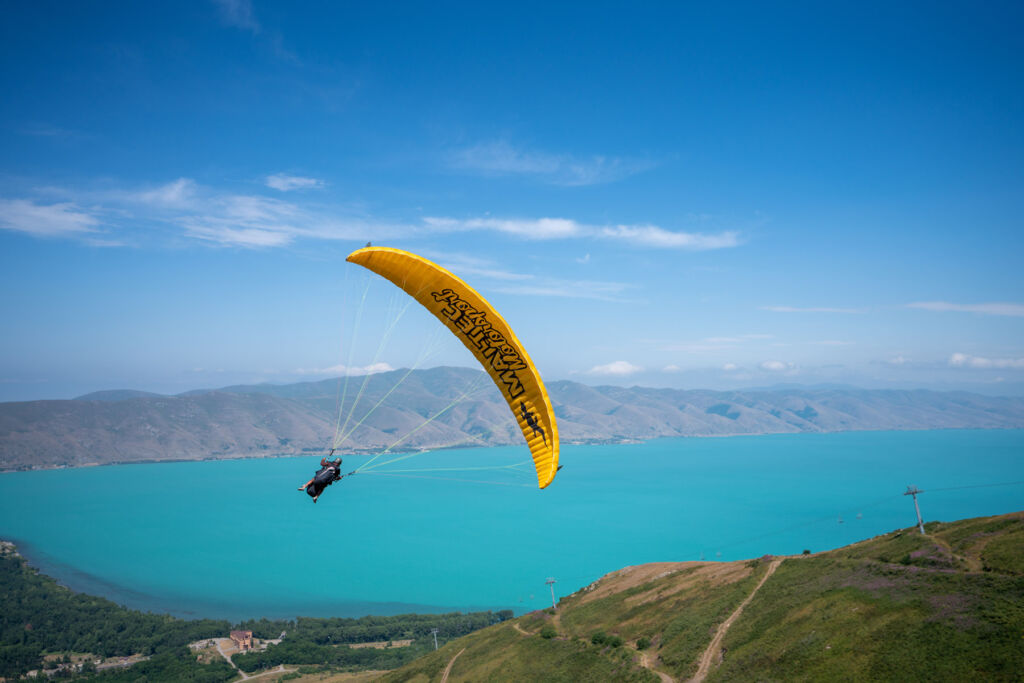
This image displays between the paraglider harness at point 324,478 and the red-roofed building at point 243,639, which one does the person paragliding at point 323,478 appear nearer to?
the paraglider harness at point 324,478

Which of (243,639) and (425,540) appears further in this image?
(425,540)

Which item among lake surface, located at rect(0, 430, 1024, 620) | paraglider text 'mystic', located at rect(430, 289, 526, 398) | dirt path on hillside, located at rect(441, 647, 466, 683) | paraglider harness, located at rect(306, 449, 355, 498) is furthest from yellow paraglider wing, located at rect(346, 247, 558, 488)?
lake surface, located at rect(0, 430, 1024, 620)

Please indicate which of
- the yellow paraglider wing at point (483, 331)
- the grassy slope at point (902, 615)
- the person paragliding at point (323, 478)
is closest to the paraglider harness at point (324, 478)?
the person paragliding at point (323, 478)

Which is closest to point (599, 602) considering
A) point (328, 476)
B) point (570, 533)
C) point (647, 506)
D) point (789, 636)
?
point (789, 636)

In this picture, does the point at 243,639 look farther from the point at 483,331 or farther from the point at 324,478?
the point at 483,331

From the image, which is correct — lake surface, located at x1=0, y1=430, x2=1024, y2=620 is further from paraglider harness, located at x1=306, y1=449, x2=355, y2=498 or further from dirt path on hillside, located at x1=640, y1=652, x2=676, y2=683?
paraglider harness, located at x1=306, y1=449, x2=355, y2=498

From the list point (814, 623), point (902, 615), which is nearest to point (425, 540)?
point (814, 623)
